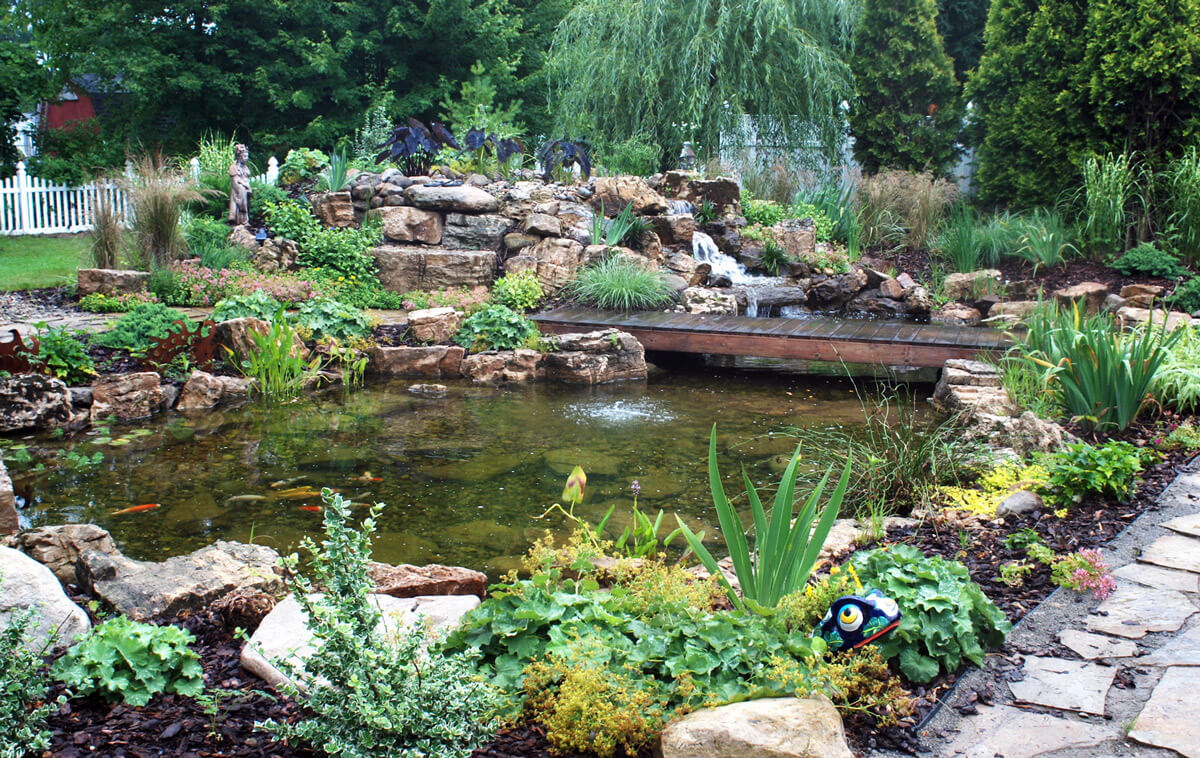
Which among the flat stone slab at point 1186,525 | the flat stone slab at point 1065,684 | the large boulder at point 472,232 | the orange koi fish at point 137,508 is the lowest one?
the orange koi fish at point 137,508

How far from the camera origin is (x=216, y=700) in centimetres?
199

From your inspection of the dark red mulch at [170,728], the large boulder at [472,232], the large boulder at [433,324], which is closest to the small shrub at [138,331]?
the large boulder at [433,324]

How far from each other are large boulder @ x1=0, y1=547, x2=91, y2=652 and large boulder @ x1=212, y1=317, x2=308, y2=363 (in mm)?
4393

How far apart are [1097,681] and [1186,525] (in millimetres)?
1366

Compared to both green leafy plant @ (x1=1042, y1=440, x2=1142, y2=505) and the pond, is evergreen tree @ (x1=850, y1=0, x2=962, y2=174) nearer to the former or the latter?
the pond

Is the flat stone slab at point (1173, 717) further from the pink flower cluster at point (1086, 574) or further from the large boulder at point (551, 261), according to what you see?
the large boulder at point (551, 261)

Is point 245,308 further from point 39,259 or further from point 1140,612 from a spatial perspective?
point 39,259

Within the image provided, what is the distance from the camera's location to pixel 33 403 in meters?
5.49

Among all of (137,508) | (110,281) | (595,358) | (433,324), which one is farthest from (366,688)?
(110,281)

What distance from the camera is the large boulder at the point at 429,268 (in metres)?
9.35

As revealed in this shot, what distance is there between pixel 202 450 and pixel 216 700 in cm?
352

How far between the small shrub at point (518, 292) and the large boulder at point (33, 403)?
4.06 meters

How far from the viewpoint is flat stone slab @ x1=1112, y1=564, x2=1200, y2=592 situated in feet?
8.84

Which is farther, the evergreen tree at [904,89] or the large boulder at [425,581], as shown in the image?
the evergreen tree at [904,89]
